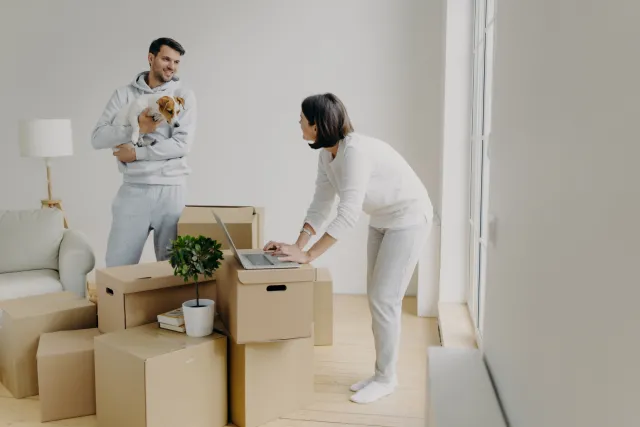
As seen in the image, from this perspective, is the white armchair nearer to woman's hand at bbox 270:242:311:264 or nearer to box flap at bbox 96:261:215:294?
box flap at bbox 96:261:215:294

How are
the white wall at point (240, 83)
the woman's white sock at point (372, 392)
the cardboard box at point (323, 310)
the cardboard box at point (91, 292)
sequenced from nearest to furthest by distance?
1. the woman's white sock at point (372, 392)
2. the cardboard box at point (323, 310)
3. the cardboard box at point (91, 292)
4. the white wall at point (240, 83)

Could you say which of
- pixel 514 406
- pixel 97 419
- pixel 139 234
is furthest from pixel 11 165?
pixel 514 406

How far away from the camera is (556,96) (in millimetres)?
1097

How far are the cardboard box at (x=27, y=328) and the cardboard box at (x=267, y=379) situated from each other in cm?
83

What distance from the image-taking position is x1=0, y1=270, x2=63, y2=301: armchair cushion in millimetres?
3402

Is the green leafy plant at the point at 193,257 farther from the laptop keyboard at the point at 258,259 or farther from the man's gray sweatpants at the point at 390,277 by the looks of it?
the man's gray sweatpants at the point at 390,277

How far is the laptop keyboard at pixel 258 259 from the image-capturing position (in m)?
2.48

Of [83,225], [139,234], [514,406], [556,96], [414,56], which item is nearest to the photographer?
[556,96]

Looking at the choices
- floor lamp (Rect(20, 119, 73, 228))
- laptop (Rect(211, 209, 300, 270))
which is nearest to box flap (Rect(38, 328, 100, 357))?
laptop (Rect(211, 209, 300, 270))

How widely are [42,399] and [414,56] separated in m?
3.03

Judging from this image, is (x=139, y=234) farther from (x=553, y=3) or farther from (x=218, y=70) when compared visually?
(x=553, y=3)

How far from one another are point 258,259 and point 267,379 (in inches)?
18.8

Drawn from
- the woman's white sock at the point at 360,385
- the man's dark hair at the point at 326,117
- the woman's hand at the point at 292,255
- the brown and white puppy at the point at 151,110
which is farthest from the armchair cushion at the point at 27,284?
the man's dark hair at the point at 326,117

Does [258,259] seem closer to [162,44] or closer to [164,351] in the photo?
[164,351]
